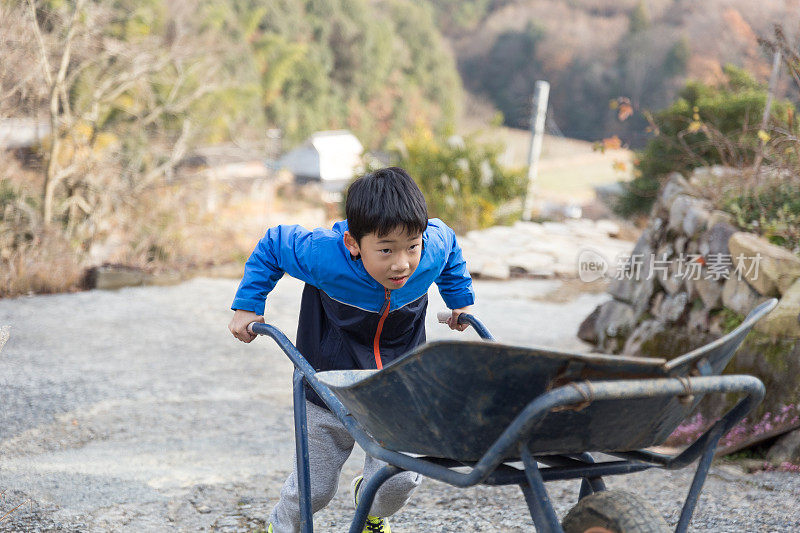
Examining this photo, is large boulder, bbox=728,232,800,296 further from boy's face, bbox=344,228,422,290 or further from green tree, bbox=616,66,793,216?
green tree, bbox=616,66,793,216

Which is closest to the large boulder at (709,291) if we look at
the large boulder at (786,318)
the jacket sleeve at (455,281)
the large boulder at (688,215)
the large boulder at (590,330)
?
the large boulder at (688,215)

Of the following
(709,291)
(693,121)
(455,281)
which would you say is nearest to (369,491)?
(455,281)

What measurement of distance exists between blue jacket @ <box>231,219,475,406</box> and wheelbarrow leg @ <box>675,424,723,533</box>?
34.5 inches

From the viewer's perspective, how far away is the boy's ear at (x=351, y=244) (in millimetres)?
2010

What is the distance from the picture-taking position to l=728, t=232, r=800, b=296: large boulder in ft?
11.9

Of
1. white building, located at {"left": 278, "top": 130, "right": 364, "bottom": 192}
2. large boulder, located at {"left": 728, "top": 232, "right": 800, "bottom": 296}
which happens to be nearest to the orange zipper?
large boulder, located at {"left": 728, "top": 232, "right": 800, "bottom": 296}

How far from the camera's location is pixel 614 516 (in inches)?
55.6

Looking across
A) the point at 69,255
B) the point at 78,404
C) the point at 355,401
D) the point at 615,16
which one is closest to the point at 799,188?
the point at 355,401

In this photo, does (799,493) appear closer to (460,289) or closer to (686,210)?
(460,289)

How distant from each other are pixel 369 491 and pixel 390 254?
0.59 meters

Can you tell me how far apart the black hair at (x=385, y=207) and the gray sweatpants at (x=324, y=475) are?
58 centimetres

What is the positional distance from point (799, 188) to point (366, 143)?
29.5 meters

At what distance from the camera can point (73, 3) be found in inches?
318

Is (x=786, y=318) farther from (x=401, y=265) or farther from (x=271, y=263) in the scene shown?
(x=271, y=263)
